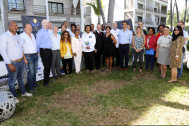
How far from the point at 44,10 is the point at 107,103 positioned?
17130 mm

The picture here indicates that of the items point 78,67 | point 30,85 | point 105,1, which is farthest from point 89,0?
point 30,85

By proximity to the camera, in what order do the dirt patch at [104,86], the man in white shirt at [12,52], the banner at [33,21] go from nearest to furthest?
the man in white shirt at [12,52], the dirt patch at [104,86], the banner at [33,21]

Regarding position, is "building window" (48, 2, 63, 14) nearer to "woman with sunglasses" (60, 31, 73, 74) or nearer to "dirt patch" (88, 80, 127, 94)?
"woman with sunglasses" (60, 31, 73, 74)

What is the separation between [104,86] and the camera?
5.19 metres

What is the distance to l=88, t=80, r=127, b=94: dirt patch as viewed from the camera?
482cm

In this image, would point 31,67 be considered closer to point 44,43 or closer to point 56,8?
point 44,43

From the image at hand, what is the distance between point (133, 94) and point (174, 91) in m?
1.29

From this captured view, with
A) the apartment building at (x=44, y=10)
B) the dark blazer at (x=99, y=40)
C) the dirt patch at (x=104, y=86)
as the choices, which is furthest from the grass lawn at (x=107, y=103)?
the apartment building at (x=44, y=10)

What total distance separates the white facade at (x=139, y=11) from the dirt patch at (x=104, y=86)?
81.3 feet

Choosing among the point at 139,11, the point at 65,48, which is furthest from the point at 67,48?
the point at 139,11

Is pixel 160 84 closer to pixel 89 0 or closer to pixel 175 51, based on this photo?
pixel 175 51

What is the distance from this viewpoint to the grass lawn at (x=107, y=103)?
10.5 feet

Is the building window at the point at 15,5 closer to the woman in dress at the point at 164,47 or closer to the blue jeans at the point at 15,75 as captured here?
the blue jeans at the point at 15,75

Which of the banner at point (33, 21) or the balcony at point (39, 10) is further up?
the balcony at point (39, 10)
